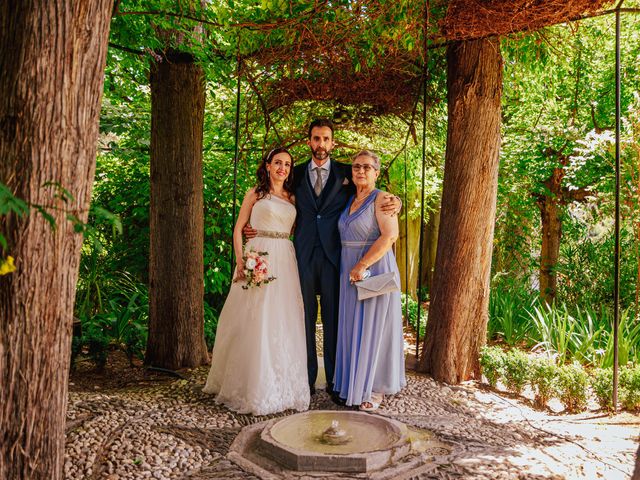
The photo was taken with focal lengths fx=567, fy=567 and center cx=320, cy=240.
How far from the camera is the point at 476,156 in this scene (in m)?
5.16

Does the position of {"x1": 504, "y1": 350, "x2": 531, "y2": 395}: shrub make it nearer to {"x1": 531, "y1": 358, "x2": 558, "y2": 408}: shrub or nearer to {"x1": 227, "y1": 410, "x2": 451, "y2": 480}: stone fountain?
{"x1": 531, "y1": 358, "x2": 558, "y2": 408}: shrub

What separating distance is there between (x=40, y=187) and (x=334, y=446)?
2139mm

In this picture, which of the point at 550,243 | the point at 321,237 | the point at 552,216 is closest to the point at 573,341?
the point at 321,237

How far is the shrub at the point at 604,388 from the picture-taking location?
4.54 metres

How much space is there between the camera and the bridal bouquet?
14.0ft

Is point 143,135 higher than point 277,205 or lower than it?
higher

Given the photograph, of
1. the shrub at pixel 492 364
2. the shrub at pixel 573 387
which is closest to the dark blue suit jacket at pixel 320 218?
the shrub at pixel 492 364

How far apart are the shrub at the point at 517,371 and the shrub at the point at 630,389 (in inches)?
28.2

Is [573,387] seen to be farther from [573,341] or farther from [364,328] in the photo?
[364,328]

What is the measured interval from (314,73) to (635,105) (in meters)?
4.35

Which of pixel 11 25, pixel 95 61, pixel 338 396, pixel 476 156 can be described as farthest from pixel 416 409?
pixel 11 25

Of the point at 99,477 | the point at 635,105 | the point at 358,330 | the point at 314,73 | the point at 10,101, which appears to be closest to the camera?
the point at 10,101

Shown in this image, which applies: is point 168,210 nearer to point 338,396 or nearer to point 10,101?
point 338,396

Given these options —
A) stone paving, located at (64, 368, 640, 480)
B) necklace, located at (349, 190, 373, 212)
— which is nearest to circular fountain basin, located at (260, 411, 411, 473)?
stone paving, located at (64, 368, 640, 480)
